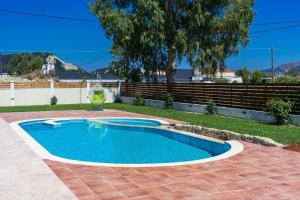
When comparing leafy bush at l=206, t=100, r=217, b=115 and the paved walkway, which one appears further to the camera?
leafy bush at l=206, t=100, r=217, b=115

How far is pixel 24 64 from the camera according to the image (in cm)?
9675

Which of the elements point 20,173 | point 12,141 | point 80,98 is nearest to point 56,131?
point 12,141

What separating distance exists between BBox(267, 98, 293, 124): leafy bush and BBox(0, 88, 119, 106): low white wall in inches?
712

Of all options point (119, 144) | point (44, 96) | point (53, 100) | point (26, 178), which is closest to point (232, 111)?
point (119, 144)

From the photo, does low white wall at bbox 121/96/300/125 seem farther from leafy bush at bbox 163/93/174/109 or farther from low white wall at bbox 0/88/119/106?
low white wall at bbox 0/88/119/106

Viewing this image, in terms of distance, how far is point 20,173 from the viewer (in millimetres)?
6648

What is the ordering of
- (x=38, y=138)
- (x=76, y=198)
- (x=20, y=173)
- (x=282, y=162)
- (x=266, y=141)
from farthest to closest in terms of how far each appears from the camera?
(x=38, y=138)
(x=266, y=141)
(x=282, y=162)
(x=20, y=173)
(x=76, y=198)

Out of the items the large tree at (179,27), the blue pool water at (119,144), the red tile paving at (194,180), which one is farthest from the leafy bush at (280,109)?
the large tree at (179,27)

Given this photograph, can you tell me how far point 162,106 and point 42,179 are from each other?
1755cm

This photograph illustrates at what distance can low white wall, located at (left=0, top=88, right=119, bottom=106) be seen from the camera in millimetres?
27798

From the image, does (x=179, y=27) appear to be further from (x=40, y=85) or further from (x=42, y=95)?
(x=40, y=85)

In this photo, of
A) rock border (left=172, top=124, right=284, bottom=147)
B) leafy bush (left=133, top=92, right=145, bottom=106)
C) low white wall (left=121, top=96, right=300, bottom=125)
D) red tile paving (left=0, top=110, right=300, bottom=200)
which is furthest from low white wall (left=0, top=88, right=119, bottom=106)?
red tile paving (left=0, top=110, right=300, bottom=200)

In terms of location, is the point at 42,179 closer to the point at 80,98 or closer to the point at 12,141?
the point at 12,141

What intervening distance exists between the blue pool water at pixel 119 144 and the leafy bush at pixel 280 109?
376cm
